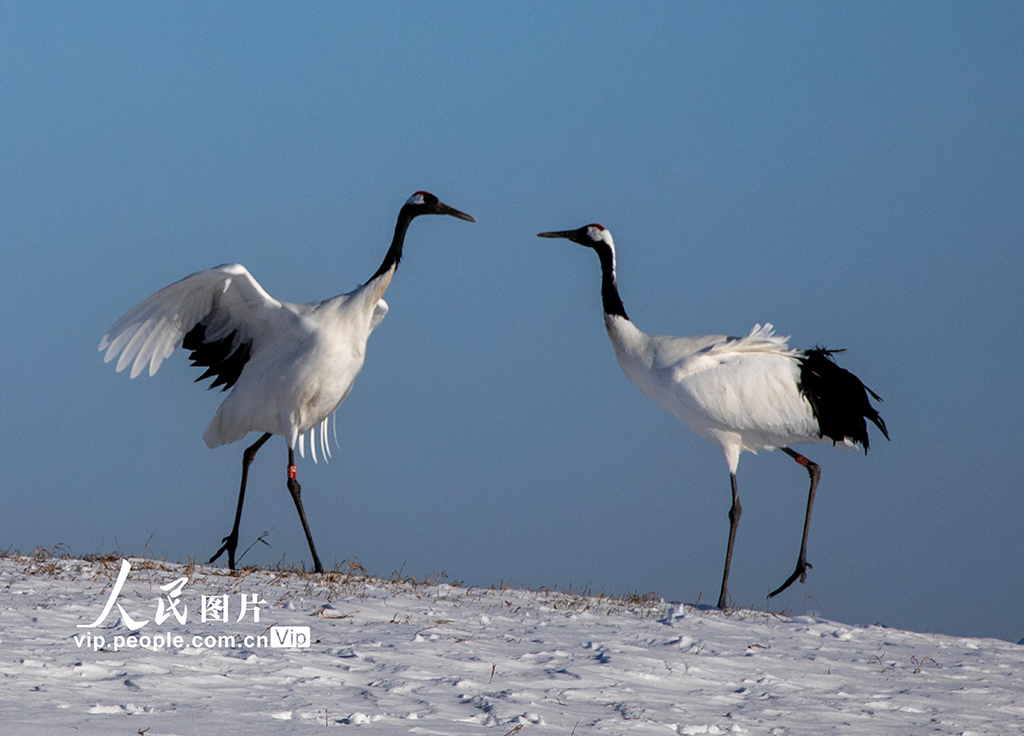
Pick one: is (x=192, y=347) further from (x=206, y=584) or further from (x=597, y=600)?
(x=597, y=600)

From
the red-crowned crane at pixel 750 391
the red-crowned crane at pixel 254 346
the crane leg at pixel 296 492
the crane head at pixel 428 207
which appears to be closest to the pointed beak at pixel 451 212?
the crane head at pixel 428 207

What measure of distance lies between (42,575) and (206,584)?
1.18 m

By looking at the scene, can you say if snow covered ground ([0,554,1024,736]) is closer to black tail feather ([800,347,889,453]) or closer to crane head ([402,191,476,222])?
black tail feather ([800,347,889,453])

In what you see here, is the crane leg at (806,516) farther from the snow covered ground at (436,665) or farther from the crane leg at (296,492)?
the crane leg at (296,492)

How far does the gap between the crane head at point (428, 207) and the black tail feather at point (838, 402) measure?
150 inches

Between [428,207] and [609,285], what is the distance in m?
2.05

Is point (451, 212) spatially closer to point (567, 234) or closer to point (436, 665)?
point (567, 234)

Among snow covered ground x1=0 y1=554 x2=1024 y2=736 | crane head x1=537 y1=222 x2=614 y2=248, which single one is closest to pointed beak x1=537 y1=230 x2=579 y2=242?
crane head x1=537 y1=222 x2=614 y2=248

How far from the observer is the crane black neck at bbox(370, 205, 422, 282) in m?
11.1

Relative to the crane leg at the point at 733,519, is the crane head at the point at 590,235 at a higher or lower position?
higher

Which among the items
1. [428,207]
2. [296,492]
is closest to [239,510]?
[296,492]

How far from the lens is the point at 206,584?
27.1ft

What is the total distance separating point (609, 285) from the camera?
11.8 metres

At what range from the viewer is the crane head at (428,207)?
11.8 m
